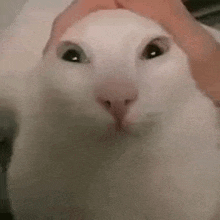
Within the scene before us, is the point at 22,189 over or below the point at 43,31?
below

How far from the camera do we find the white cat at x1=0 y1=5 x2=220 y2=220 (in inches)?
13.5

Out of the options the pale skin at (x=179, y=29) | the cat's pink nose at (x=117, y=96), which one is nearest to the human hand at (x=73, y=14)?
the pale skin at (x=179, y=29)

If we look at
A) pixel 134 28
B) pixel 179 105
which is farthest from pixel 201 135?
pixel 134 28

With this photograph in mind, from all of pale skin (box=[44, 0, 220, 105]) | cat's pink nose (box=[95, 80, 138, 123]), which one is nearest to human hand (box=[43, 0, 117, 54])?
pale skin (box=[44, 0, 220, 105])

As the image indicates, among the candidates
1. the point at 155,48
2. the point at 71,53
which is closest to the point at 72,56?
the point at 71,53

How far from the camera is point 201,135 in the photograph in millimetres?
366

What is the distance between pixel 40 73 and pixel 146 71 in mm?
147

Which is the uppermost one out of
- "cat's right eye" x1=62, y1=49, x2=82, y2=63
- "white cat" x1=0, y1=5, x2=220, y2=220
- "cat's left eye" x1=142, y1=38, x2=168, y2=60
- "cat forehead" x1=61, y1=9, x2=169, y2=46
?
"cat forehead" x1=61, y1=9, x2=169, y2=46

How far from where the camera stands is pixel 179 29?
15.7 inches

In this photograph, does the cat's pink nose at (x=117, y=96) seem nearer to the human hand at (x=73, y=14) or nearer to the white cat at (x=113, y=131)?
the white cat at (x=113, y=131)

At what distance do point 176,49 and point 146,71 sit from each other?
0.20ft

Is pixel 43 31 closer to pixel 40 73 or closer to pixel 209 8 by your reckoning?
pixel 40 73

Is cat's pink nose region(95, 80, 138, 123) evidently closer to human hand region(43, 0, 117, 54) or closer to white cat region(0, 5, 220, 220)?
white cat region(0, 5, 220, 220)

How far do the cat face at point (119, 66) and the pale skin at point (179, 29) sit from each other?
0.01 m
